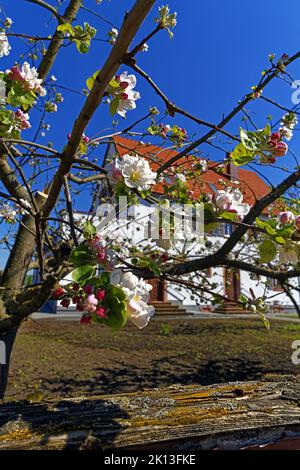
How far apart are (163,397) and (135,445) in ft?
1.24

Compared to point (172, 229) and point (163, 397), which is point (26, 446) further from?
point (172, 229)

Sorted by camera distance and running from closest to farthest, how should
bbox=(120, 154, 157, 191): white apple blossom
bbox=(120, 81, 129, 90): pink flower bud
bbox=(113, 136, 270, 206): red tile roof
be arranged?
bbox=(120, 154, 157, 191): white apple blossom < bbox=(120, 81, 129, 90): pink flower bud < bbox=(113, 136, 270, 206): red tile roof

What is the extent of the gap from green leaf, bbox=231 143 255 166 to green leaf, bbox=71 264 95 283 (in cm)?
53

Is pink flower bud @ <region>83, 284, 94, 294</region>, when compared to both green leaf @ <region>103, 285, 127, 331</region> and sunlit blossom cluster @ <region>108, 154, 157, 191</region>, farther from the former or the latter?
sunlit blossom cluster @ <region>108, 154, 157, 191</region>

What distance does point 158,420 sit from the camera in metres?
1.04

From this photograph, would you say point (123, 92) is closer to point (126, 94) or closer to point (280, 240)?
point (126, 94)

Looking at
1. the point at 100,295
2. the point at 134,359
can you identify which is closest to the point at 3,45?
the point at 100,295

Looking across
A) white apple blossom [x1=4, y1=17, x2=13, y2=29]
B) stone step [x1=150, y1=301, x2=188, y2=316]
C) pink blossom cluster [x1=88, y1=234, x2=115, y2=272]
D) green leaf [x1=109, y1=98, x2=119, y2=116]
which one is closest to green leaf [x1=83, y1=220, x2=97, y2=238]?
pink blossom cluster [x1=88, y1=234, x2=115, y2=272]

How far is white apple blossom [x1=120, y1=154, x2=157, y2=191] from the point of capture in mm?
978

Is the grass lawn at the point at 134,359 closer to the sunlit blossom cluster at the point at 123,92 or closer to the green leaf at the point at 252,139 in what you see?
Result: the sunlit blossom cluster at the point at 123,92

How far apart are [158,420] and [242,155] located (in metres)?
0.80

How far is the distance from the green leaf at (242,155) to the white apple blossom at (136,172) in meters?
0.25

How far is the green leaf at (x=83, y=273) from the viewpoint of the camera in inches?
32.4

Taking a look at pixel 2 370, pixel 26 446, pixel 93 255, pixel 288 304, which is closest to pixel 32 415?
pixel 26 446
